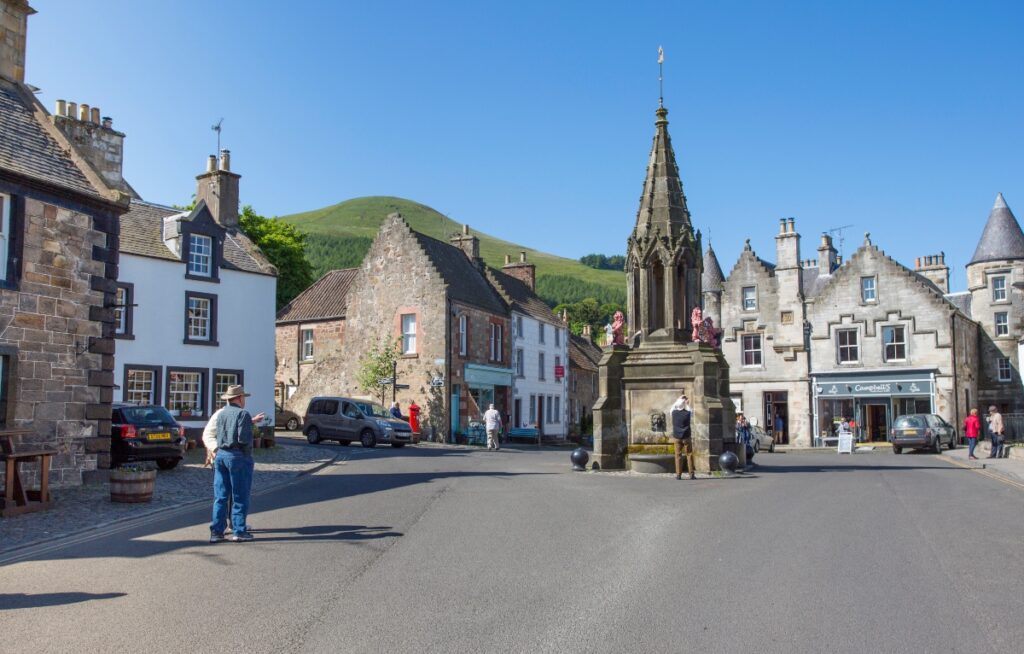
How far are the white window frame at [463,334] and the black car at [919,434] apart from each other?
61.8 feet

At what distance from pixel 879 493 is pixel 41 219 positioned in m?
16.0

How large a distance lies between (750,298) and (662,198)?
1088 inches

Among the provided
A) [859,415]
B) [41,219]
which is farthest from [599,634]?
[859,415]

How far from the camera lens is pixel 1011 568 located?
331 inches

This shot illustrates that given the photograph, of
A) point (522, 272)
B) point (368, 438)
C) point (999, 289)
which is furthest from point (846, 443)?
point (522, 272)

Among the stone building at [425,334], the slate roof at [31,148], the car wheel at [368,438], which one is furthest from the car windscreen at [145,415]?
the stone building at [425,334]

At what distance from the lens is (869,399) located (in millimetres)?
43312

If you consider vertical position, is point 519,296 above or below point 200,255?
above

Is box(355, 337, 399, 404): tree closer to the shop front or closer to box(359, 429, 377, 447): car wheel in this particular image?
box(359, 429, 377, 447): car wheel

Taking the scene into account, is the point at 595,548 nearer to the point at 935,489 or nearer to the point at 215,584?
the point at 215,584

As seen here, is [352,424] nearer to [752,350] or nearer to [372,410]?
[372,410]

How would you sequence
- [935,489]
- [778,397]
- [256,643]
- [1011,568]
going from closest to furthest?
1. [256,643]
2. [1011,568]
3. [935,489]
4. [778,397]

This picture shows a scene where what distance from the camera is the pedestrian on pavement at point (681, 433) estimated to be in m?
18.0

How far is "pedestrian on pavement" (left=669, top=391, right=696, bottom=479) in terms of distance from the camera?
59.1 feet
